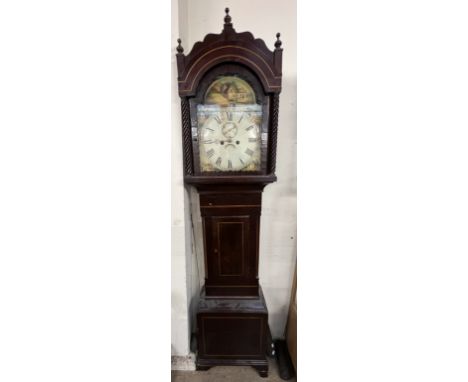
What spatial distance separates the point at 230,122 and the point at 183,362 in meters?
1.18

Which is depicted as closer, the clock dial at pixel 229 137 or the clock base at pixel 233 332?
the clock dial at pixel 229 137

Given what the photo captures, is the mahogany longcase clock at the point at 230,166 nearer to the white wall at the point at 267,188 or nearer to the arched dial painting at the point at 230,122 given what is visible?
the arched dial painting at the point at 230,122

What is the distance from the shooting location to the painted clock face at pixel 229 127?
1.00 m

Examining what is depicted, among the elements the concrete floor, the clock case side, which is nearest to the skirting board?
the concrete floor

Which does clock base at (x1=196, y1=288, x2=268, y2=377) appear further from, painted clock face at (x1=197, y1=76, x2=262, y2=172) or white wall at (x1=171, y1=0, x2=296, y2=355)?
painted clock face at (x1=197, y1=76, x2=262, y2=172)

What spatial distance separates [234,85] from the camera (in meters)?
1.00

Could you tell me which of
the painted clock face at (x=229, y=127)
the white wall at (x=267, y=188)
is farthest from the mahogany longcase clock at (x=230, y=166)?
the white wall at (x=267, y=188)

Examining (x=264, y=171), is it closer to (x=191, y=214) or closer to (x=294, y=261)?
(x=191, y=214)

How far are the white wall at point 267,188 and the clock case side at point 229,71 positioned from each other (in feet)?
0.56

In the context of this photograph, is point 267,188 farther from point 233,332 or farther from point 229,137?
point 233,332

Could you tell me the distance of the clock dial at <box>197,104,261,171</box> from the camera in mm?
1014

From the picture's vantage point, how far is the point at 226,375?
3.79 ft
